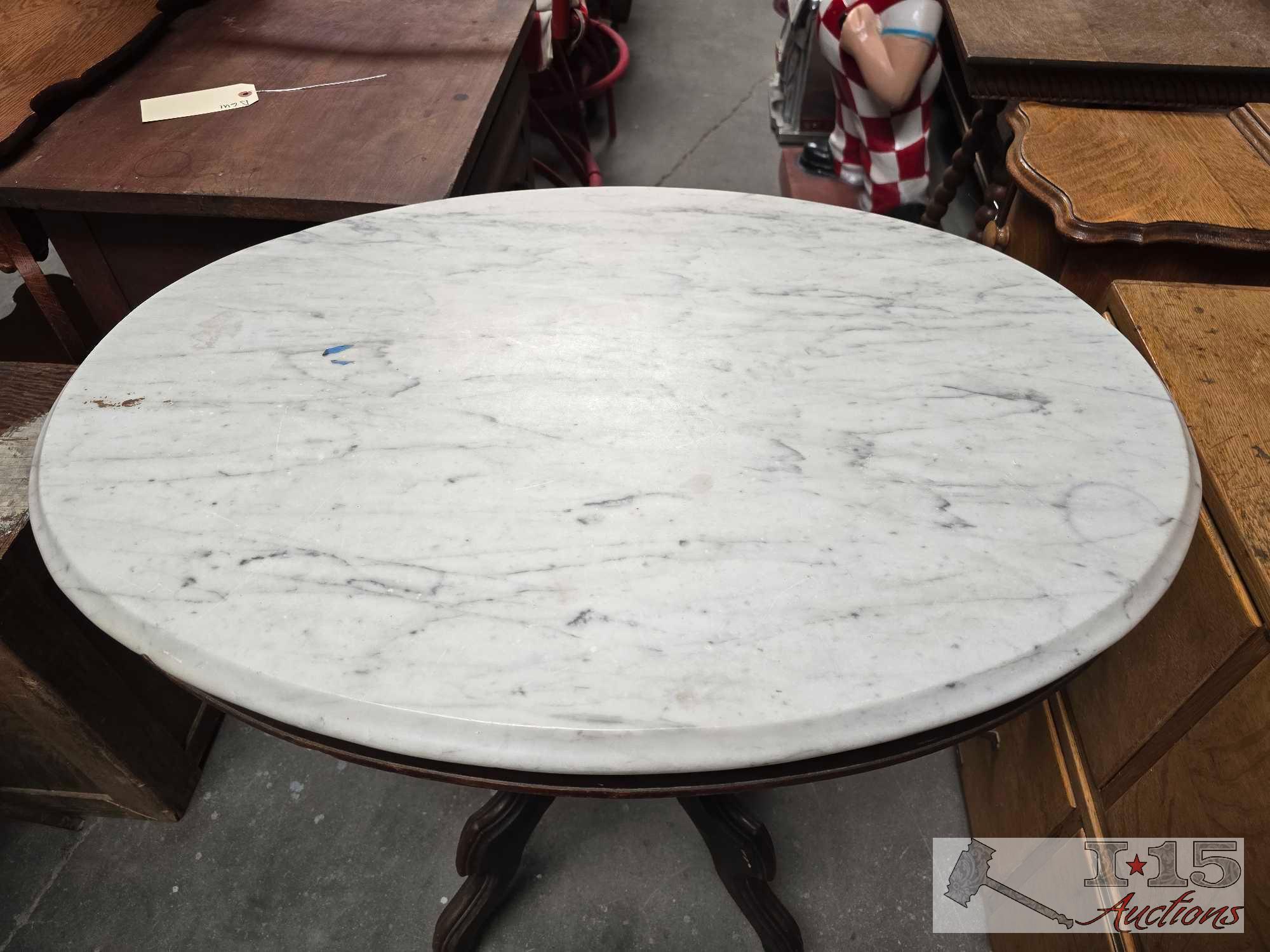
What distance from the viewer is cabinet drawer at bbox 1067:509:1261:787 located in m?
0.85

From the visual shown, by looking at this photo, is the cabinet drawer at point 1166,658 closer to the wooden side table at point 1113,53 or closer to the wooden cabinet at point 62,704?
the wooden side table at point 1113,53

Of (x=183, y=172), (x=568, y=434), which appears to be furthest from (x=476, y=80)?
(x=568, y=434)

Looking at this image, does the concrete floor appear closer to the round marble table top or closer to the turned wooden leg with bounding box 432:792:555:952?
the turned wooden leg with bounding box 432:792:555:952

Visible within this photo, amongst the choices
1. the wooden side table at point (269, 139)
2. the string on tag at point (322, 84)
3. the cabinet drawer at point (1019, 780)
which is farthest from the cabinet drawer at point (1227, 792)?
the string on tag at point (322, 84)

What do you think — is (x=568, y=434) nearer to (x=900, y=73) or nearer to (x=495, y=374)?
(x=495, y=374)

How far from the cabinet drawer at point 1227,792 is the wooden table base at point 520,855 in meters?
0.47

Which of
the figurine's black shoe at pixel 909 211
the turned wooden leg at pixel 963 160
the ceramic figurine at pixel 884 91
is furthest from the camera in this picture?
the figurine's black shoe at pixel 909 211

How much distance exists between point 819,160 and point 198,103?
1.95 meters

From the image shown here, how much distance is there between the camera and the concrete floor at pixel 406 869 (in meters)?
1.26

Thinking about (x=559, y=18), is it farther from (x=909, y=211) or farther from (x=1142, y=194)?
(x=1142, y=194)

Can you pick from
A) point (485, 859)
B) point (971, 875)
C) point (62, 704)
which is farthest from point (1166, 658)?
point (62, 704)

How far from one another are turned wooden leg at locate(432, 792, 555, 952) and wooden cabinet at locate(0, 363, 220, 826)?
547 millimetres

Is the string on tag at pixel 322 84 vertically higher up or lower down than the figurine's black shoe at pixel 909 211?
higher up

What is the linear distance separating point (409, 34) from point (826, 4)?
1.13 meters
